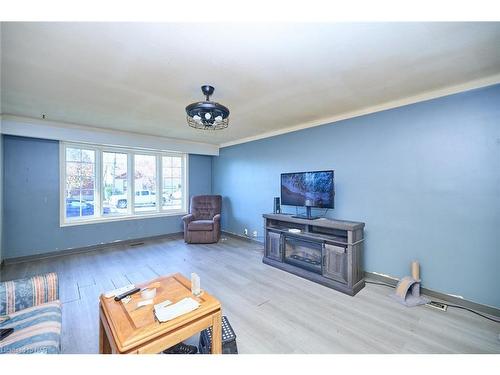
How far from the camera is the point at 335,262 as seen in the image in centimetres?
263

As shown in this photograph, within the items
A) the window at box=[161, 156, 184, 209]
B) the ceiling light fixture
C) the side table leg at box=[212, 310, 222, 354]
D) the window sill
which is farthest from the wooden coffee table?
the window at box=[161, 156, 184, 209]

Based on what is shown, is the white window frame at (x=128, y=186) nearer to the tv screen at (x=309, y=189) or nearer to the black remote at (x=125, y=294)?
the tv screen at (x=309, y=189)

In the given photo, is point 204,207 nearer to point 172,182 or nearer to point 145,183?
point 172,182

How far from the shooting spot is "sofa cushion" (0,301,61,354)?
1.12m

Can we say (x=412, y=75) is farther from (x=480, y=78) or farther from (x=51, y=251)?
(x=51, y=251)

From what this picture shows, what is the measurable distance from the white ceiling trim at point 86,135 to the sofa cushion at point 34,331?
10.7 ft

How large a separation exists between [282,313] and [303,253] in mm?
1151

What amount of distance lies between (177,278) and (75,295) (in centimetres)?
166

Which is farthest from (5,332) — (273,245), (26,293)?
(273,245)

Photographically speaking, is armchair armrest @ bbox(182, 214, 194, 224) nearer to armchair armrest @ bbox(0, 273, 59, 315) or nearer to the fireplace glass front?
the fireplace glass front

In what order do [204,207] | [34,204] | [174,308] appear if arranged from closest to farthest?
[174,308], [34,204], [204,207]

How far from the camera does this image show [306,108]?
2926 mm

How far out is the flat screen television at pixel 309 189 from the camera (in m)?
2.98
